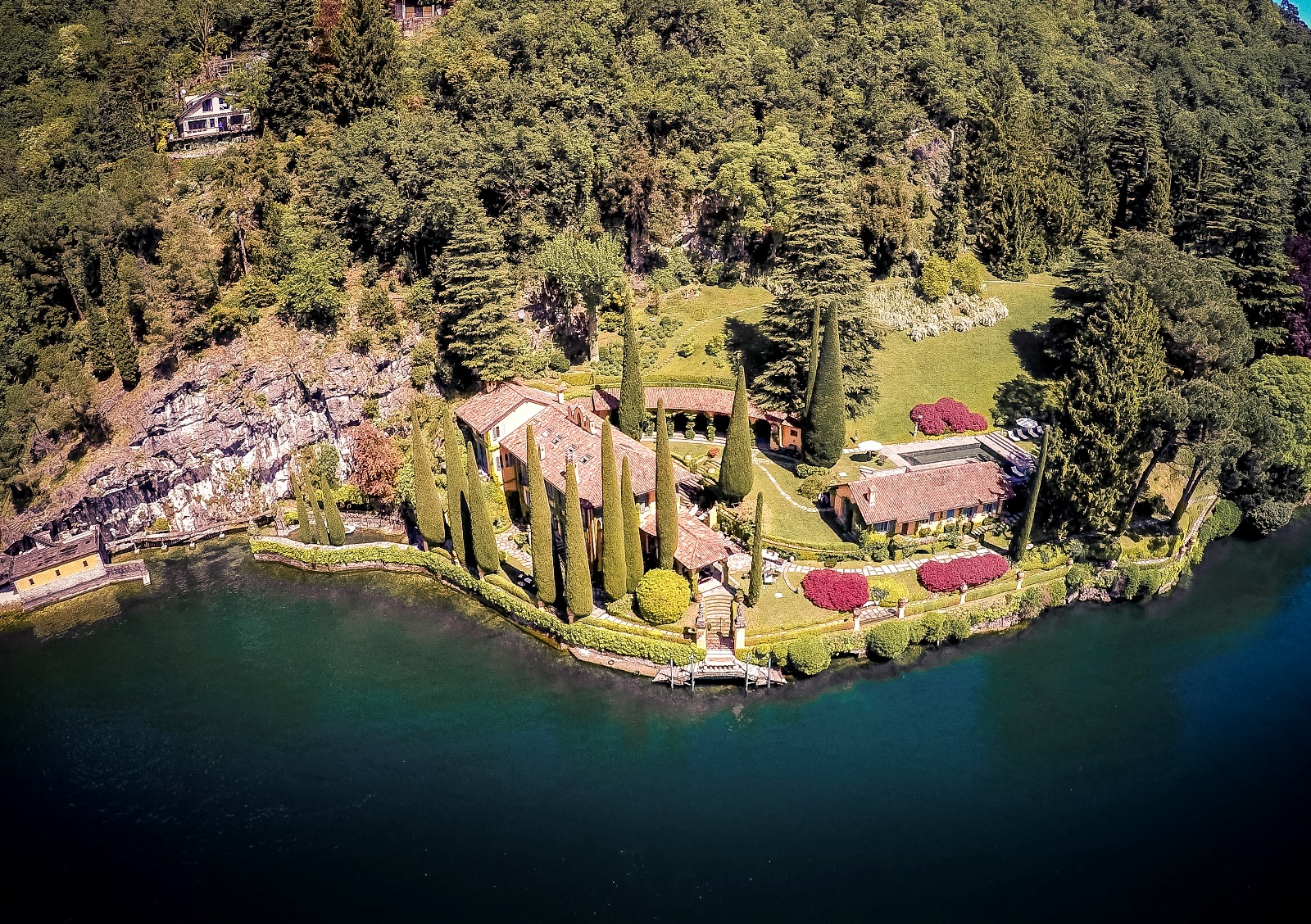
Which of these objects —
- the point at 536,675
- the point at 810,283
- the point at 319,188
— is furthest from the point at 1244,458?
the point at 319,188

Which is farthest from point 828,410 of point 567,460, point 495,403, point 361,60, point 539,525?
point 361,60

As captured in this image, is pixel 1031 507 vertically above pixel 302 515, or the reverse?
pixel 1031 507

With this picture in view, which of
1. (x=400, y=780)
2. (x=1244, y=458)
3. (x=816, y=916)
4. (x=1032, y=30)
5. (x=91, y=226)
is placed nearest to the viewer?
(x=816, y=916)

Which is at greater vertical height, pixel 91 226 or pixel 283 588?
pixel 91 226

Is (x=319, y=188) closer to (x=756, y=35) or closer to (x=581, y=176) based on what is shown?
(x=581, y=176)

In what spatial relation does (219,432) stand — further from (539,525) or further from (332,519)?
(539,525)

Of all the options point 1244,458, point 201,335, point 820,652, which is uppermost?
point 201,335

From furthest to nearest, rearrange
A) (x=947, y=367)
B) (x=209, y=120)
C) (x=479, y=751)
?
(x=209, y=120) < (x=947, y=367) < (x=479, y=751)
